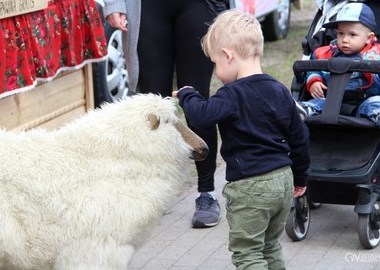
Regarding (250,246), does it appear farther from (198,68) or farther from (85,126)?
(198,68)

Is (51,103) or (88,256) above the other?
(88,256)

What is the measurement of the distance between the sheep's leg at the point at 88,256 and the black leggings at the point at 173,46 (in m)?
1.71

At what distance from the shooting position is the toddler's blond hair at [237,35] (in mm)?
3831

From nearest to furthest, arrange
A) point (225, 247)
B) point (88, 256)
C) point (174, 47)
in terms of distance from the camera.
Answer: point (88, 256) → point (225, 247) → point (174, 47)

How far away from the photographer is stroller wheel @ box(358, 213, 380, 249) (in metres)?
5.09

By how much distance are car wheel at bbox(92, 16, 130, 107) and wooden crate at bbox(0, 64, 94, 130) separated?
109cm

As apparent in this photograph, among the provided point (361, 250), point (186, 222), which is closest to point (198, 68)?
point (186, 222)

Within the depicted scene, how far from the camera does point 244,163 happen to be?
387 centimetres

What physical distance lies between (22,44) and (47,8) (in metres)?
0.43

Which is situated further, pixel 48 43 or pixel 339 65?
pixel 48 43

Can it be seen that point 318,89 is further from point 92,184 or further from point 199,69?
point 92,184

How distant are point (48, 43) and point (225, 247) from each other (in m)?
1.78

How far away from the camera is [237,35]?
3.83m

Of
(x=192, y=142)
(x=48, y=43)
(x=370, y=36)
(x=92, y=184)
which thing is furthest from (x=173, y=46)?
(x=92, y=184)
